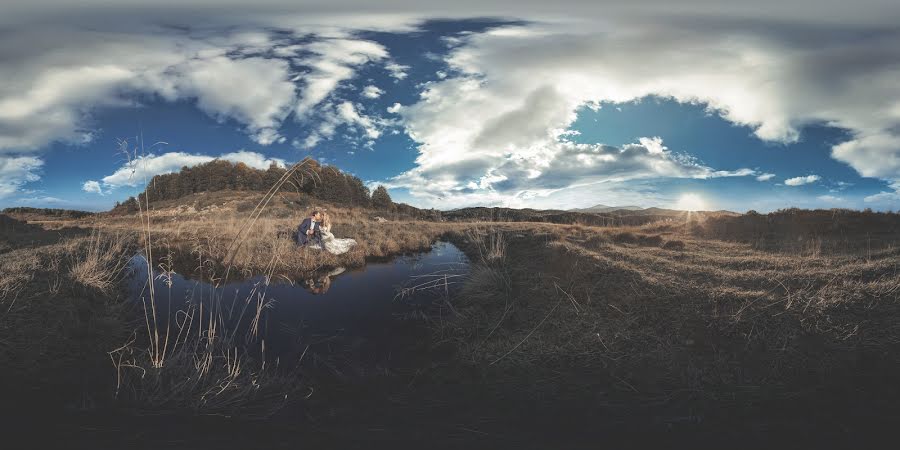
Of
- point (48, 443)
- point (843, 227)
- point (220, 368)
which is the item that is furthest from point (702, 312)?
point (843, 227)

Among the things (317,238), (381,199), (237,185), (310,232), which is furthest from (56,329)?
(237,185)

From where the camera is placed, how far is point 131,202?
5497cm

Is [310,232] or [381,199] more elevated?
[381,199]

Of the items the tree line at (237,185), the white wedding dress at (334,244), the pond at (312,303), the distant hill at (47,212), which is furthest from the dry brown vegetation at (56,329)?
the distant hill at (47,212)

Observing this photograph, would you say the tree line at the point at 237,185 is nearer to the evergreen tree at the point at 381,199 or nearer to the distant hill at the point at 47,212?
the evergreen tree at the point at 381,199

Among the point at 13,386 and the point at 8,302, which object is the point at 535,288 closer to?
the point at 13,386

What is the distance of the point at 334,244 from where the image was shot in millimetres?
14445

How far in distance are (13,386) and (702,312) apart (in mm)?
8419

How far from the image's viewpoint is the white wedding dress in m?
14.0

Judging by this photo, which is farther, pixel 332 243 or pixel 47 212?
pixel 47 212

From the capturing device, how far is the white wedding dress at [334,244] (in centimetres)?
1397

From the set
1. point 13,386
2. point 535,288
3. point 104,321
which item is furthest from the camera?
point 535,288

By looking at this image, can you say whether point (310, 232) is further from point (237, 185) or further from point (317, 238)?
point (237, 185)

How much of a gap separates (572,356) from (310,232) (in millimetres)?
10818
